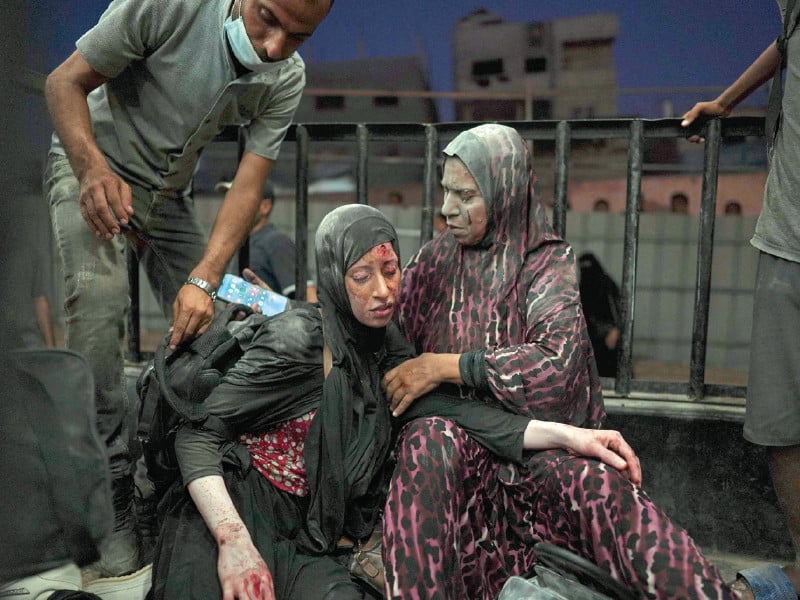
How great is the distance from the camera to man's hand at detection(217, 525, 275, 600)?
147 centimetres

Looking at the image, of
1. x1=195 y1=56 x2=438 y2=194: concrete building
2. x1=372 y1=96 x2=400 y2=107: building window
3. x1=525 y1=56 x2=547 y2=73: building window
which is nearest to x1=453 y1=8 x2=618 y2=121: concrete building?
x1=525 y1=56 x2=547 y2=73: building window

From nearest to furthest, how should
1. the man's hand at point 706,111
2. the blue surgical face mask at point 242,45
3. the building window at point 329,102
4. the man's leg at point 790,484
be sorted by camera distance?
the blue surgical face mask at point 242,45 < the man's leg at point 790,484 < the man's hand at point 706,111 < the building window at point 329,102

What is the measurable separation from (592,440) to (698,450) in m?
0.84

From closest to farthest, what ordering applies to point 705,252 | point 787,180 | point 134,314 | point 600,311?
point 787,180 → point 705,252 → point 134,314 → point 600,311

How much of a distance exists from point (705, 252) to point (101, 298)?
1.69 metres

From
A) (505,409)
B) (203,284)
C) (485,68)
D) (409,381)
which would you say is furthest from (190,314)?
(485,68)

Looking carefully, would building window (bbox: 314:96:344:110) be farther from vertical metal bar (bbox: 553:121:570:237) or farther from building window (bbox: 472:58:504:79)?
vertical metal bar (bbox: 553:121:570:237)

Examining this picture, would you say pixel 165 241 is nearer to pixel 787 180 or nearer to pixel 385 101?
pixel 787 180

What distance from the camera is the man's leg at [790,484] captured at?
6.16 feet

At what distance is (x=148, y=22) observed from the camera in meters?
1.78

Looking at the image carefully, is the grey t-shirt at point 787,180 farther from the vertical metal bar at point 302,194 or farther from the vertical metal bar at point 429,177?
the vertical metal bar at point 302,194

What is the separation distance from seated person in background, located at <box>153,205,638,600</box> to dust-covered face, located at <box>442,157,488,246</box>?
0.60ft

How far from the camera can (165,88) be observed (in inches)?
72.7

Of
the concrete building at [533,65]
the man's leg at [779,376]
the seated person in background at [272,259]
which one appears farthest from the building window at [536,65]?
the man's leg at [779,376]
